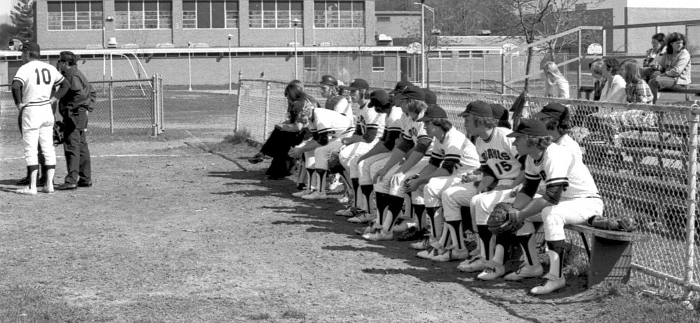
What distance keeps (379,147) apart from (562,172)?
354 cm

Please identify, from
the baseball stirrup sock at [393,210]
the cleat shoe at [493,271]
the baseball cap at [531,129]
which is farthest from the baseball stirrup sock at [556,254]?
the baseball stirrup sock at [393,210]

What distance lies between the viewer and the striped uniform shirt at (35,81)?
12.3m

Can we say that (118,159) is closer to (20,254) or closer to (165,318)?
(20,254)

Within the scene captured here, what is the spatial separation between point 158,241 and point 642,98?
6358 millimetres

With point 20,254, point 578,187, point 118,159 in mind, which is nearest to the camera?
point 578,187

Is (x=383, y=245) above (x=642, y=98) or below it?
below

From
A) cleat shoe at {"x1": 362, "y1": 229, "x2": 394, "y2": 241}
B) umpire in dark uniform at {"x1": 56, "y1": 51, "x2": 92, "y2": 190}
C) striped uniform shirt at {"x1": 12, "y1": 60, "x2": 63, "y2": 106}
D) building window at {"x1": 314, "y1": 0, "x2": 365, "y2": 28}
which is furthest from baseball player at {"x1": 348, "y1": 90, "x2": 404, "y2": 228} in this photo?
building window at {"x1": 314, "y1": 0, "x2": 365, "y2": 28}

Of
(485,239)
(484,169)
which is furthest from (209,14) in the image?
(485,239)

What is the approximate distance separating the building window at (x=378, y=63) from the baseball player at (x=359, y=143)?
47.8 metres

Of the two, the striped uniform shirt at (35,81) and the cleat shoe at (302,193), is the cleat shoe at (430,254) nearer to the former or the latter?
the cleat shoe at (302,193)

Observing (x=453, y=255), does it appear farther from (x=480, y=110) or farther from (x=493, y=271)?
(x=480, y=110)

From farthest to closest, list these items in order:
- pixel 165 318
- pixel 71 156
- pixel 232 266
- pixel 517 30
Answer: pixel 517 30 → pixel 71 156 → pixel 232 266 → pixel 165 318

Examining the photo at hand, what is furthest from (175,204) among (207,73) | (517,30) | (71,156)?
(207,73)

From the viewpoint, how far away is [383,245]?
962cm
